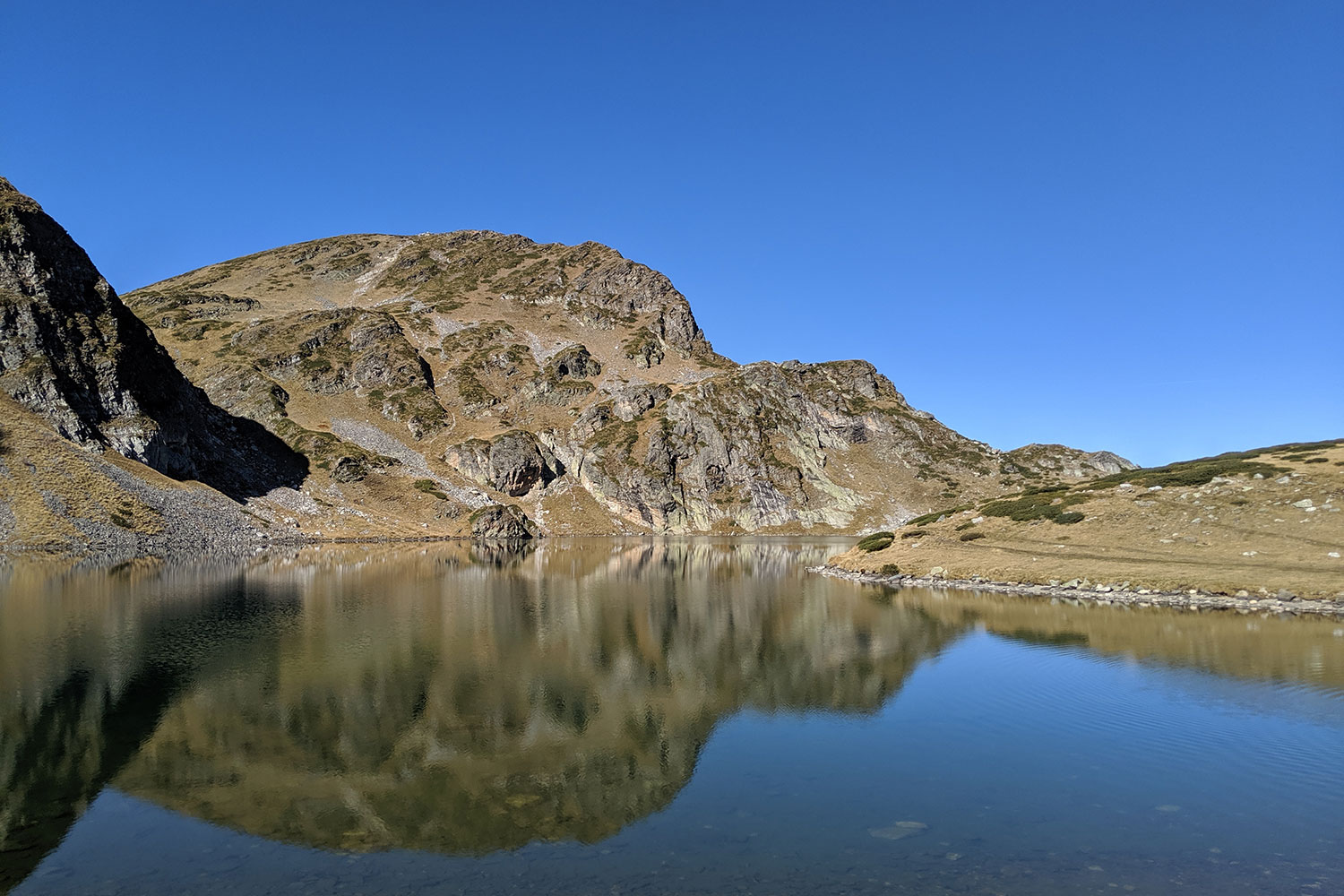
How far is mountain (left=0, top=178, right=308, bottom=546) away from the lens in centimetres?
9512

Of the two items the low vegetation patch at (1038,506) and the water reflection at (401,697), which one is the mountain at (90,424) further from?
the low vegetation patch at (1038,506)

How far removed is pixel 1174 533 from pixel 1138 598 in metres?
14.1

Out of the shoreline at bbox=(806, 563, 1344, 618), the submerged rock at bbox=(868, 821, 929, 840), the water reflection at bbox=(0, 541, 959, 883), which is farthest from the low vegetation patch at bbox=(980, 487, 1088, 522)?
the submerged rock at bbox=(868, 821, 929, 840)

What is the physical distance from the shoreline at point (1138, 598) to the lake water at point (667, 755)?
3702 millimetres

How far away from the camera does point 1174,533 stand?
61406mm

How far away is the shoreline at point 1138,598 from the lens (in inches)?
1754

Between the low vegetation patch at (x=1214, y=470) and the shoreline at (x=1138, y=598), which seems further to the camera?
the low vegetation patch at (x=1214, y=470)

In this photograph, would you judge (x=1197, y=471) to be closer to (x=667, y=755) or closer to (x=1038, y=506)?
(x=1038, y=506)

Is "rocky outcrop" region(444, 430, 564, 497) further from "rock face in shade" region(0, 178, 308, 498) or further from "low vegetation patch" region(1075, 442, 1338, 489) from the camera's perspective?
"low vegetation patch" region(1075, 442, 1338, 489)

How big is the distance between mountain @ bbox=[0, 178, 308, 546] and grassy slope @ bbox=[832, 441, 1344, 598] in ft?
313

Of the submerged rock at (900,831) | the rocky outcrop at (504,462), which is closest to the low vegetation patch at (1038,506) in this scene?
the submerged rock at (900,831)

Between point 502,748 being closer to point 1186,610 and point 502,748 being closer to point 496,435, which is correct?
point 1186,610

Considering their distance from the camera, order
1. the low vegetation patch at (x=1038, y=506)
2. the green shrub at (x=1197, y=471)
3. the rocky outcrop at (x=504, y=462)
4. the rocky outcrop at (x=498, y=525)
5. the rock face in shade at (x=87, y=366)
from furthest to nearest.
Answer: the rocky outcrop at (x=504, y=462)
the rocky outcrop at (x=498, y=525)
the rock face in shade at (x=87, y=366)
the low vegetation patch at (x=1038, y=506)
the green shrub at (x=1197, y=471)

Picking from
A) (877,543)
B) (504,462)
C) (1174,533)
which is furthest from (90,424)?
(1174,533)
